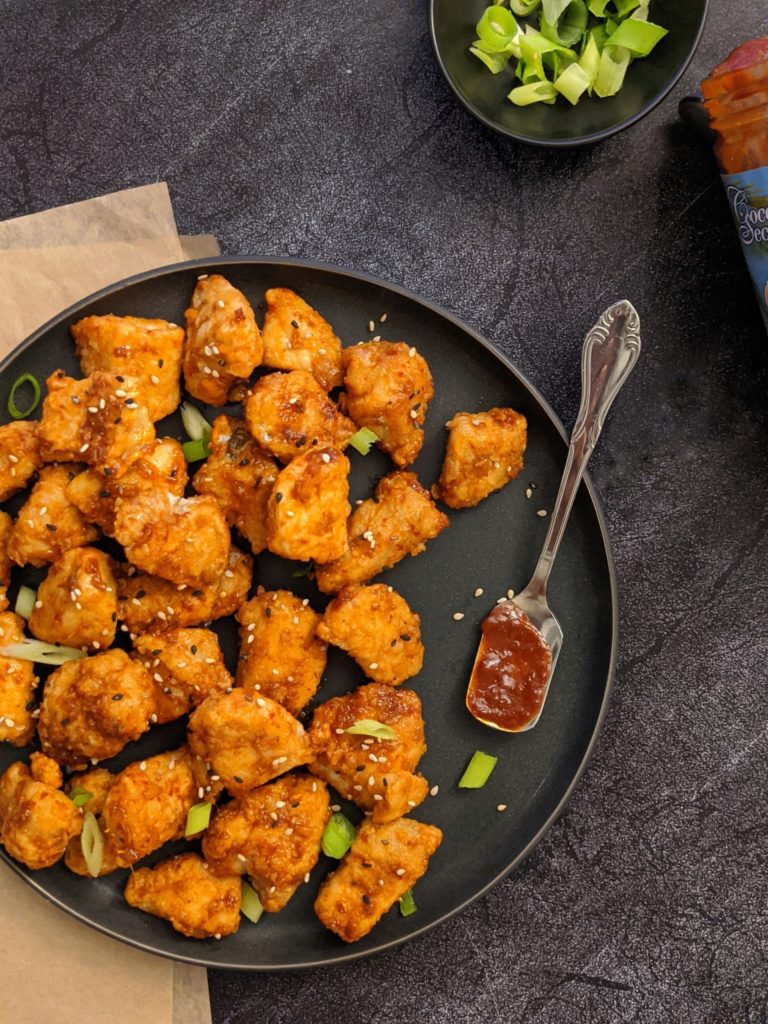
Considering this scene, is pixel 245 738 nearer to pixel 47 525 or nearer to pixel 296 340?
pixel 47 525

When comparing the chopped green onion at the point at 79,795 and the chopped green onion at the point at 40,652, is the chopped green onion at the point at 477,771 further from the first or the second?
the chopped green onion at the point at 40,652

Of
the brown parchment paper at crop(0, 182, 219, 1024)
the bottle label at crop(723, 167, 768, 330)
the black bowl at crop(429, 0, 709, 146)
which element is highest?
the black bowl at crop(429, 0, 709, 146)

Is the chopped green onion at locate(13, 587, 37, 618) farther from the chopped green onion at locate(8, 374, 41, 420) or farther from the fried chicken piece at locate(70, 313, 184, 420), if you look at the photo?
the fried chicken piece at locate(70, 313, 184, 420)

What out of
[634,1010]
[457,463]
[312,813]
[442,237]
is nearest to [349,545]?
[457,463]

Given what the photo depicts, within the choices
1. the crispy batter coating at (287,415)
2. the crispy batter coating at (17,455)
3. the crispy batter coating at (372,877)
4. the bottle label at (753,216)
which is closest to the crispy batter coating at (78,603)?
the crispy batter coating at (17,455)

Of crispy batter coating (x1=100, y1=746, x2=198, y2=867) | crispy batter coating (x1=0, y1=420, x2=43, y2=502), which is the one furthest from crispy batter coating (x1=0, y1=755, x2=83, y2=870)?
crispy batter coating (x1=0, y1=420, x2=43, y2=502)
